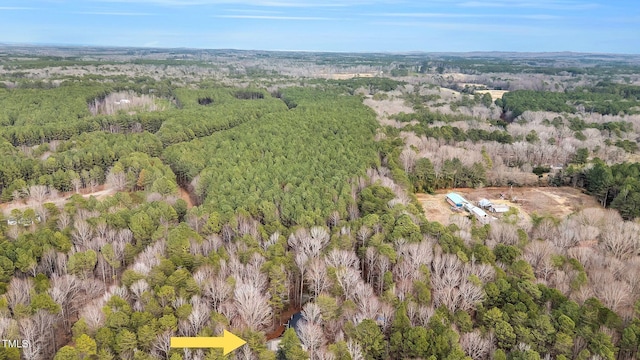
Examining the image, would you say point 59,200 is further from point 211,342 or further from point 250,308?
point 211,342

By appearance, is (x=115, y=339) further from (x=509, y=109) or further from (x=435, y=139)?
(x=509, y=109)

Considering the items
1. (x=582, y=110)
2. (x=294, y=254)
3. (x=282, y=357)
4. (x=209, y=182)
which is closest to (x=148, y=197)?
(x=209, y=182)

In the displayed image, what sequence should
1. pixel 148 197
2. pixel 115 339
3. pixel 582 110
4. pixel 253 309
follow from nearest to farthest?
pixel 115 339
pixel 253 309
pixel 148 197
pixel 582 110

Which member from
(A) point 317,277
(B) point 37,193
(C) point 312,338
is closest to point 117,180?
(B) point 37,193

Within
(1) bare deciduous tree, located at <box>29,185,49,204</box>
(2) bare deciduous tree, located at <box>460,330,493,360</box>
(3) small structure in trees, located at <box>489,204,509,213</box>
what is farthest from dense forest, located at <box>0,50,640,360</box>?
(3) small structure in trees, located at <box>489,204,509,213</box>

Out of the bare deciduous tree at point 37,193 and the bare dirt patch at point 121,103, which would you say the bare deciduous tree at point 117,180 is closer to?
the bare deciduous tree at point 37,193

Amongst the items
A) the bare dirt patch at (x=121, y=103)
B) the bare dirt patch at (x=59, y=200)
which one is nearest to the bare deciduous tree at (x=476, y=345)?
the bare dirt patch at (x=59, y=200)

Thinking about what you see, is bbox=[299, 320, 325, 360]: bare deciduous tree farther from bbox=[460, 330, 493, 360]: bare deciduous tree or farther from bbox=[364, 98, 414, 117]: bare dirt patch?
bbox=[364, 98, 414, 117]: bare dirt patch
